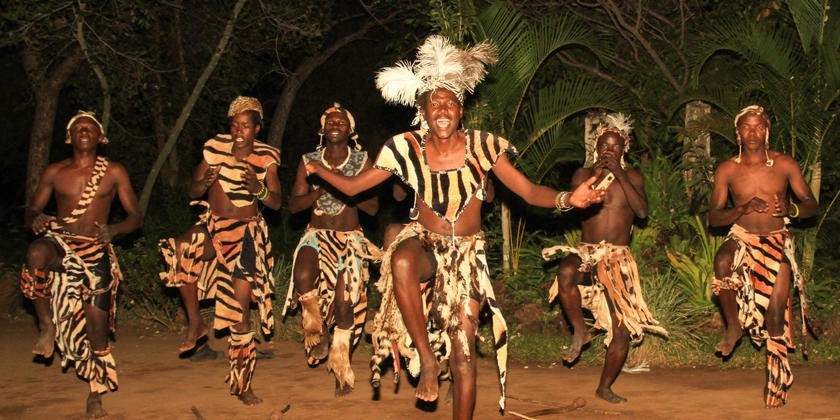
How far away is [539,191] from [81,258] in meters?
3.25

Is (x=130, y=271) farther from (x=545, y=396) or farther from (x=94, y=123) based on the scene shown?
(x=545, y=396)

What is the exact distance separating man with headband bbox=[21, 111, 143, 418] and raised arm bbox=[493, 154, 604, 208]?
9.23 ft

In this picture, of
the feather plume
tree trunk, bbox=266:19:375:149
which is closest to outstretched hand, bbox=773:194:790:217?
the feather plume

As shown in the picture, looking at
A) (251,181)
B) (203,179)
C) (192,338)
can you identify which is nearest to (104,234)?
(203,179)

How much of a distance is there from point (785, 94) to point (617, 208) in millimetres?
2535

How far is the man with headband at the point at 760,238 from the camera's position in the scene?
21.8 feet

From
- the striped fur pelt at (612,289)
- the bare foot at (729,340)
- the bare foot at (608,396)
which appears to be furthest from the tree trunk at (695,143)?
the bare foot at (608,396)

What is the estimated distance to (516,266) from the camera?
9.70 m

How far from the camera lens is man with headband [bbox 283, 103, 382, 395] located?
7375mm

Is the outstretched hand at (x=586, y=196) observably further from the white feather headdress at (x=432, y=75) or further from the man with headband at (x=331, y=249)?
the man with headband at (x=331, y=249)

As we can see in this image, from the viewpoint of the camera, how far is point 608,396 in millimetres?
6594

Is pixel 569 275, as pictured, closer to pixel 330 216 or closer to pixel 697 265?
pixel 330 216

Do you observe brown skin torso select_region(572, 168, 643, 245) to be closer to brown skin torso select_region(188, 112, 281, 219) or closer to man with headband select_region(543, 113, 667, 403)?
man with headband select_region(543, 113, 667, 403)

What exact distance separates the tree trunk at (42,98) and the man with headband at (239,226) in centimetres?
497
